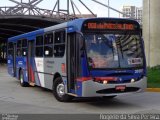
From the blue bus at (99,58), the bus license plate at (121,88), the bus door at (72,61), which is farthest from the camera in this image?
the bus door at (72,61)

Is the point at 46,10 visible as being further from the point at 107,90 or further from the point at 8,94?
the point at 107,90

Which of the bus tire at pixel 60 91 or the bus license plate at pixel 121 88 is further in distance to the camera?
the bus tire at pixel 60 91

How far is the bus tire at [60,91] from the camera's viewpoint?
47.7ft

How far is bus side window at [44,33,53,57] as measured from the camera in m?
15.7

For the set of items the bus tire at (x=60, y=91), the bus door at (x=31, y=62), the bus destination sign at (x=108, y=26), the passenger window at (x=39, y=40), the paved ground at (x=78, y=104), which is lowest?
the paved ground at (x=78, y=104)

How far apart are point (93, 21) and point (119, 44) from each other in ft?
3.37

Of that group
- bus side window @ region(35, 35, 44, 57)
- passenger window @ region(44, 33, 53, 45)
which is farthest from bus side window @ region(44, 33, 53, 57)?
bus side window @ region(35, 35, 44, 57)

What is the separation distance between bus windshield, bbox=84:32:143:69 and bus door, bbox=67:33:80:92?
1.39 feet

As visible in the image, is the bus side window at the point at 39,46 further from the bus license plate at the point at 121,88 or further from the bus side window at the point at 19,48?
the bus license plate at the point at 121,88

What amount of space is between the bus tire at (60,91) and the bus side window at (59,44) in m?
0.86

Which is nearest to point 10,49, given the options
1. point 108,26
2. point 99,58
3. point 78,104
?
point 78,104

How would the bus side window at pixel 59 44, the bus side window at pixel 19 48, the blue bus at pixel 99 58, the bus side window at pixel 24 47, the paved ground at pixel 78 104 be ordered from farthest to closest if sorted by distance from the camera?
1. the bus side window at pixel 19 48
2. the bus side window at pixel 24 47
3. the bus side window at pixel 59 44
4. the blue bus at pixel 99 58
5. the paved ground at pixel 78 104

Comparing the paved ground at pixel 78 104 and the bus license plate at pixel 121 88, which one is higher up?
the bus license plate at pixel 121 88

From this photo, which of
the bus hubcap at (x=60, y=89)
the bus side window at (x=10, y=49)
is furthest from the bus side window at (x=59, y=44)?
the bus side window at (x=10, y=49)
